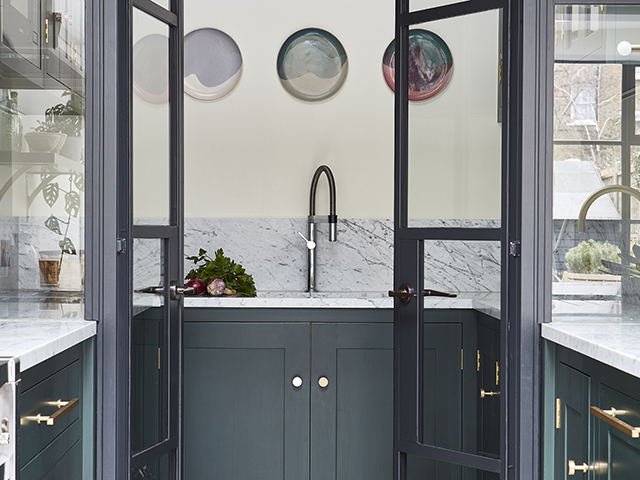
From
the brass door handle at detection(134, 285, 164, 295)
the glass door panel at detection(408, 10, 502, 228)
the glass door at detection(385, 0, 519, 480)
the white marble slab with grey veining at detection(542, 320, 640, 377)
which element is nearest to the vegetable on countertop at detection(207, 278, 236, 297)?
the brass door handle at detection(134, 285, 164, 295)

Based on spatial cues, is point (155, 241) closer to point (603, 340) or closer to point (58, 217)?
point (58, 217)

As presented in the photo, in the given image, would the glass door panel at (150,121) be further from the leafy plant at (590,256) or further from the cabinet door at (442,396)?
the leafy plant at (590,256)

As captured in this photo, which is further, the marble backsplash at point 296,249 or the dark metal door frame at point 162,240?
the marble backsplash at point 296,249

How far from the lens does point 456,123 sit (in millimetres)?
2037

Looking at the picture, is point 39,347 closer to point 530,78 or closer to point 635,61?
point 530,78

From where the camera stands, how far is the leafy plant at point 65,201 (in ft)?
5.66

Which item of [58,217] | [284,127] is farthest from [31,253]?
[284,127]

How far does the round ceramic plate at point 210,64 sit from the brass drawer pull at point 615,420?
2471 millimetres

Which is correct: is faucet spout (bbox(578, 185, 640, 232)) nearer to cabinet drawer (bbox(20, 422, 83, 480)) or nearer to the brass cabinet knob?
the brass cabinet knob

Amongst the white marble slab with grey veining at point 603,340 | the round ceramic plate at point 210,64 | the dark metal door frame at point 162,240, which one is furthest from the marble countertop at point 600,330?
the round ceramic plate at point 210,64

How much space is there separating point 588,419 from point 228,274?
1.87 meters

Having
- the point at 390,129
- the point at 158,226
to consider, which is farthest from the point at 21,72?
the point at 390,129

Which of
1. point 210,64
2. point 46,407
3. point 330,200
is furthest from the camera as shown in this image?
point 210,64

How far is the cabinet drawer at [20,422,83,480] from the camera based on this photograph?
52.6 inches
